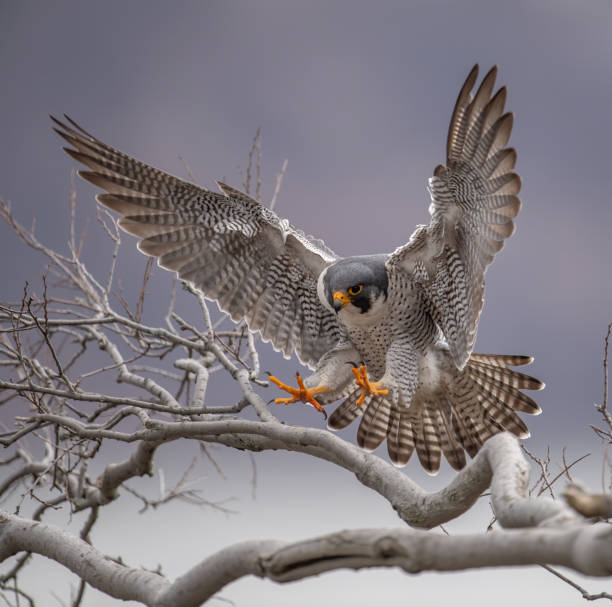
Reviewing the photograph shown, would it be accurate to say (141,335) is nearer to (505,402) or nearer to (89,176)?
(89,176)

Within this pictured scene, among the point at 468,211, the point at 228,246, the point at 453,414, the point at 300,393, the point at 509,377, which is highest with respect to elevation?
the point at 228,246

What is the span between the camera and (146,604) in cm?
253

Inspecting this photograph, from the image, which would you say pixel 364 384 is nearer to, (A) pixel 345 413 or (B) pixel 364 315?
(B) pixel 364 315

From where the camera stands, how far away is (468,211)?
11.5 ft

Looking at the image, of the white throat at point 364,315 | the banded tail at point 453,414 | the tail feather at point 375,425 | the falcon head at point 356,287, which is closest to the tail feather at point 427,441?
the banded tail at point 453,414

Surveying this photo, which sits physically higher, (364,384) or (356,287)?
(356,287)

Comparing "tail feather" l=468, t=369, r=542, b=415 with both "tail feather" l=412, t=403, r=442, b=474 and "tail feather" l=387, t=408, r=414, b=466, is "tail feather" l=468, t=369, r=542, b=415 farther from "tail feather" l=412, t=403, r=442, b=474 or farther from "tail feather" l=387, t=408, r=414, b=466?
"tail feather" l=387, t=408, r=414, b=466

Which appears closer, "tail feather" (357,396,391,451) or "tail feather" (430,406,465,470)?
"tail feather" (430,406,465,470)

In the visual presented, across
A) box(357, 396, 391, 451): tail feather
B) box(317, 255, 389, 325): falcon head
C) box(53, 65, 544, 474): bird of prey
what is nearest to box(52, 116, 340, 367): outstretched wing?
box(53, 65, 544, 474): bird of prey

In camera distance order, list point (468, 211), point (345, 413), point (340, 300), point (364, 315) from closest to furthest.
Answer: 1. point (468, 211)
2. point (340, 300)
3. point (364, 315)
4. point (345, 413)

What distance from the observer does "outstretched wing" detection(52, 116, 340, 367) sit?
→ 402 cm

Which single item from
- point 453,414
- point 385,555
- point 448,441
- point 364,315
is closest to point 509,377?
point 453,414

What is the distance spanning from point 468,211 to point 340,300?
0.78 metres

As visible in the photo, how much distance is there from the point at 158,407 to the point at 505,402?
200 cm
